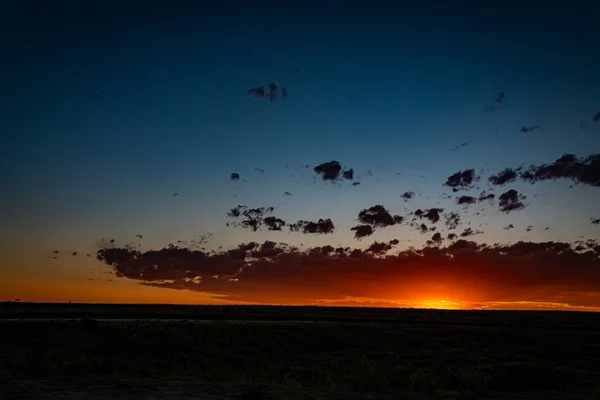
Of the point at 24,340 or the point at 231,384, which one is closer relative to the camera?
the point at 231,384

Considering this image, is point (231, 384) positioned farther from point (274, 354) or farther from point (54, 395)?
point (274, 354)

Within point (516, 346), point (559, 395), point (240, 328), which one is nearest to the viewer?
point (559, 395)

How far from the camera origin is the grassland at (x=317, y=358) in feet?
84.0

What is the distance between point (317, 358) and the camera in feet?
128

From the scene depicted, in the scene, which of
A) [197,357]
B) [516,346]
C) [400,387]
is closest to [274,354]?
[197,357]

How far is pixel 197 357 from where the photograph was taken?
121 ft

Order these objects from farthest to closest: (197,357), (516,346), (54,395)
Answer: (516,346), (197,357), (54,395)

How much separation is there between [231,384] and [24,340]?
22204mm

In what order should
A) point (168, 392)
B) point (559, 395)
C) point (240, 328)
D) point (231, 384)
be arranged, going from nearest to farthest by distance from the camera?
point (168, 392) < point (231, 384) < point (559, 395) < point (240, 328)

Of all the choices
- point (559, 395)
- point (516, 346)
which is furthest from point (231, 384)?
point (516, 346)

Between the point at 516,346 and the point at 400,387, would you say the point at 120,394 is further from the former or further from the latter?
the point at 516,346

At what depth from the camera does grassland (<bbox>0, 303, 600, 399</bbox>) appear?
84.0 ft

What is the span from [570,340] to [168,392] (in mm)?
40022

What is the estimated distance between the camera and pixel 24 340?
126ft
